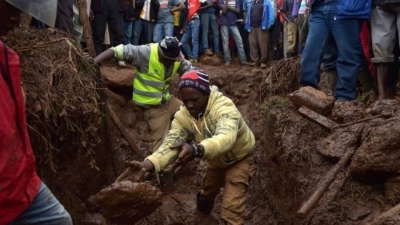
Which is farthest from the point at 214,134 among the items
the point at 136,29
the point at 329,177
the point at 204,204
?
the point at 136,29

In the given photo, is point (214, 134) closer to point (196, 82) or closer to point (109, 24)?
point (196, 82)

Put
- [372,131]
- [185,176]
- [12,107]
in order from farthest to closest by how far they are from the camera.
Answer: [185,176]
[372,131]
[12,107]

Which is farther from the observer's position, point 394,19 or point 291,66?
point 291,66

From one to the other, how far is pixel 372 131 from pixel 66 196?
128 inches

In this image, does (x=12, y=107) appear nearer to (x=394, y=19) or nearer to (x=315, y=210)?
(x=315, y=210)

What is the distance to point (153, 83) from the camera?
7.19m

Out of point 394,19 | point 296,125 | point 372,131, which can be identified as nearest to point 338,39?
point 394,19

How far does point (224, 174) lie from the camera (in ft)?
18.8

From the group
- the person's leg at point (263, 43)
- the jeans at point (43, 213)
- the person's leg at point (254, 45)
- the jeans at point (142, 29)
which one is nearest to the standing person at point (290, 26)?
the person's leg at point (263, 43)

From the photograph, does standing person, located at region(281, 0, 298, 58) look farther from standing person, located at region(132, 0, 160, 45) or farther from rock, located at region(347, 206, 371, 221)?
Result: rock, located at region(347, 206, 371, 221)

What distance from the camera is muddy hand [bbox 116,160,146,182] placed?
4473 millimetres

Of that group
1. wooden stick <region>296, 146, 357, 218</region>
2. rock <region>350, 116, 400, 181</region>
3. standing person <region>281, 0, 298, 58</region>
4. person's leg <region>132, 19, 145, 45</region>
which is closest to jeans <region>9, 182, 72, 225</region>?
wooden stick <region>296, 146, 357, 218</region>

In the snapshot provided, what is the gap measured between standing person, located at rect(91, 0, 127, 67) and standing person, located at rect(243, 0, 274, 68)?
384 cm

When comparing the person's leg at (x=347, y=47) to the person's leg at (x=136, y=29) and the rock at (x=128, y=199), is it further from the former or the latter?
the person's leg at (x=136, y=29)
